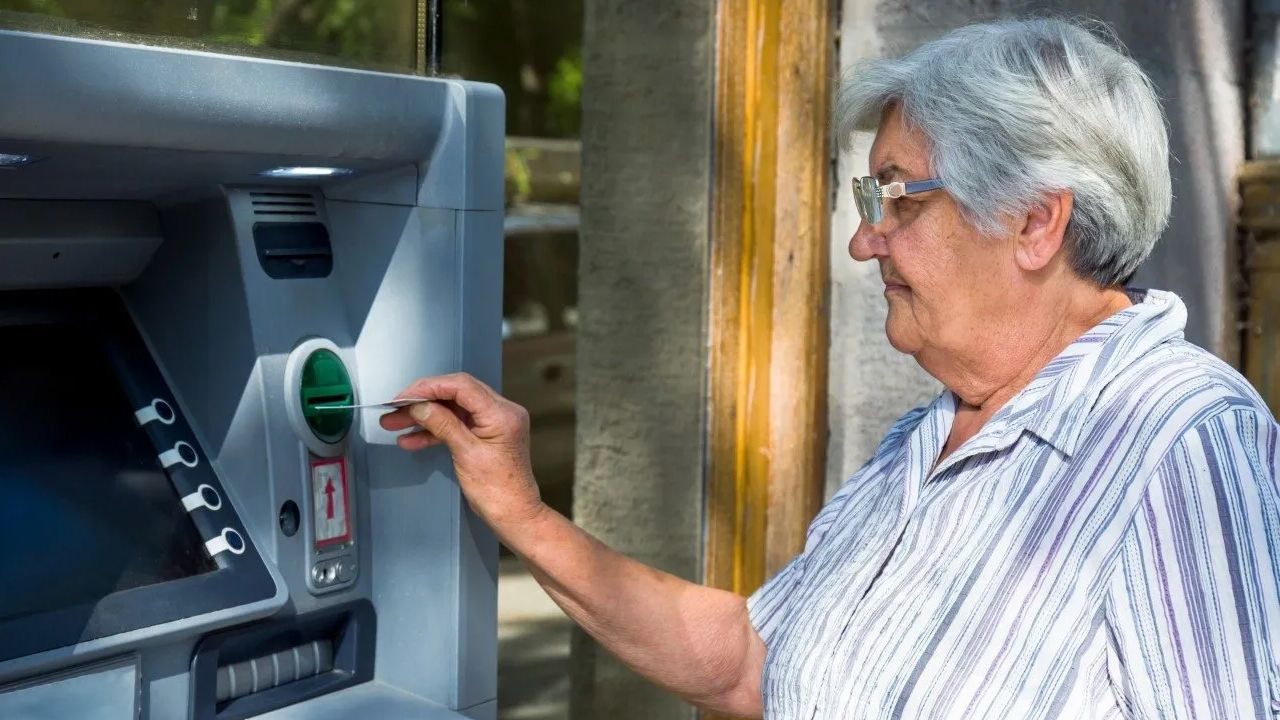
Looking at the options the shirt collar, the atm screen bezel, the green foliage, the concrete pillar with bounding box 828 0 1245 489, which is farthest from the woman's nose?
the green foliage

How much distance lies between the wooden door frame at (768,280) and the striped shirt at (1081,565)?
130cm

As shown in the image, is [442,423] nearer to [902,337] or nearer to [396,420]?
[396,420]

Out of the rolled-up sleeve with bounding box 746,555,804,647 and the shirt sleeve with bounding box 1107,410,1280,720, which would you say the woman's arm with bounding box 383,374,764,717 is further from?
the shirt sleeve with bounding box 1107,410,1280,720

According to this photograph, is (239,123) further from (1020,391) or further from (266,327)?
(1020,391)

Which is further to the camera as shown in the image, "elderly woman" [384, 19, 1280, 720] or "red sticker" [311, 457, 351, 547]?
"red sticker" [311, 457, 351, 547]

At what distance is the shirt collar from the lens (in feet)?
5.08

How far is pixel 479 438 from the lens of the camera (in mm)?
1773

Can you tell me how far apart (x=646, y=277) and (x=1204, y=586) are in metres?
1.94

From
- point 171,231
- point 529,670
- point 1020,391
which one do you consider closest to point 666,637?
point 1020,391

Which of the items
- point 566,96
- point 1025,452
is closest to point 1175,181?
point 566,96

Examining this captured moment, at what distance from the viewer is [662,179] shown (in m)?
3.15

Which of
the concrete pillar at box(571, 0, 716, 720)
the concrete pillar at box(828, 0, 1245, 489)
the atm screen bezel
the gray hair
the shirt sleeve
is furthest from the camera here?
the concrete pillar at box(571, 0, 716, 720)

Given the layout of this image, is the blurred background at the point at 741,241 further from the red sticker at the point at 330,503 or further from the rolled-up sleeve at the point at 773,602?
the red sticker at the point at 330,503

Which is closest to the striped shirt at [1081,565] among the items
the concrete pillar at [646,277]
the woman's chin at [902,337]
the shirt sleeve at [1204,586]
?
the shirt sleeve at [1204,586]
